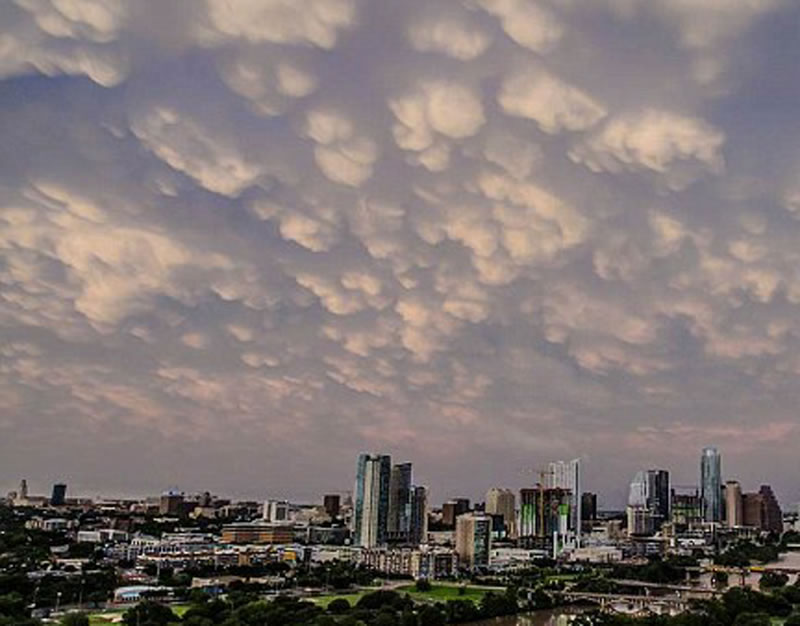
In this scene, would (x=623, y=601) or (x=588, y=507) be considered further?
(x=588, y=507)

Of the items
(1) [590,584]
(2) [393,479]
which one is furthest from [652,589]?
(2) [393,479]

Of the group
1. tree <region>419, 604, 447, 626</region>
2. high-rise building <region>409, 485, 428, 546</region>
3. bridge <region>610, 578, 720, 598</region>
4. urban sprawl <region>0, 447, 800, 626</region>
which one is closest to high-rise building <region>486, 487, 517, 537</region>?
urban sprawl <region>0, 447, 800, 626</region>

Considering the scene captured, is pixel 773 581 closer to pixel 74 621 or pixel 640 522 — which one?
pixel 74 621

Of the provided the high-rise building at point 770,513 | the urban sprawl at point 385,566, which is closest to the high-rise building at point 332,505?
the urban sprawl at point 385,566

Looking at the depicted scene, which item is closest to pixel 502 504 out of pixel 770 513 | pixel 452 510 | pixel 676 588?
pixel 452 510

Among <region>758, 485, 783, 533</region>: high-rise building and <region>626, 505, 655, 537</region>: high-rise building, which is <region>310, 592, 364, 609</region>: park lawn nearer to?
<region>626, 505, 655, 537</region>: high-rise building

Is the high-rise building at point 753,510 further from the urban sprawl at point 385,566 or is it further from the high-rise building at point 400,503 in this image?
the high-rise building at point 400,503
